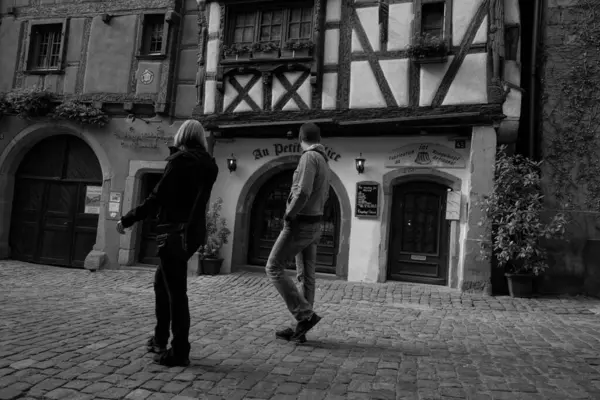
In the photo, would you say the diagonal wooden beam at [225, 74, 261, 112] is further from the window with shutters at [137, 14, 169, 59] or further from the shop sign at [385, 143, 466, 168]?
the shop sign at [385, 143, 466, 168]

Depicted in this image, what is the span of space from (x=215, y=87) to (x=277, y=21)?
69.1 inches

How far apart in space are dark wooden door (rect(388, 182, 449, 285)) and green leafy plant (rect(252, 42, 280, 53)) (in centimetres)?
347

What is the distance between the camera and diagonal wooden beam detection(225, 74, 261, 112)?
907 centimetres

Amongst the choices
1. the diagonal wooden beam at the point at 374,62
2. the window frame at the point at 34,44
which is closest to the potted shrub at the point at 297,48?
the diagonal wooden beam at the point at 374,62

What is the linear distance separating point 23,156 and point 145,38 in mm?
4254

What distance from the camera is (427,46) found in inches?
304

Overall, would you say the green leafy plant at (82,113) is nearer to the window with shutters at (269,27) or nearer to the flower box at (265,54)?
the window with shutters at (269,27)

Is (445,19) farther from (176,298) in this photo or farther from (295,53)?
(176,298)

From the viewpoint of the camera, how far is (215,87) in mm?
9398

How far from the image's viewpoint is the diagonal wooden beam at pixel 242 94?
9.07 m

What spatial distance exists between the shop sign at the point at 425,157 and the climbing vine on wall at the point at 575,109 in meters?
1.44

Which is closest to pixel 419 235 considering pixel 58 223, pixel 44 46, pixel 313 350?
pixel 313 350

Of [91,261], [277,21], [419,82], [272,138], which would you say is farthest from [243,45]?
[91,261]

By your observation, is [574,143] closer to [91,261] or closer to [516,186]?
[516,186]
